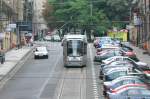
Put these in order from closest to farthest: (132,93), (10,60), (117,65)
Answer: (132,93)
(117,65)
(10,60)

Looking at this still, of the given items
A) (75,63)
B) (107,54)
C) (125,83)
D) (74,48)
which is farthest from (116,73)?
(107,54)

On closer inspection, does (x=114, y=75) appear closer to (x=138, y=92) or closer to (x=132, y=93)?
(x=138, y=92)

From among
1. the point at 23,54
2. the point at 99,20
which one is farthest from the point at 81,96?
the point at 99,20

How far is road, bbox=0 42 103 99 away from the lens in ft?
145

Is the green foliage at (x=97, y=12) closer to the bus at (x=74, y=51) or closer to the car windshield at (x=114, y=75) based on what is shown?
the bus at (x=74, y=51)

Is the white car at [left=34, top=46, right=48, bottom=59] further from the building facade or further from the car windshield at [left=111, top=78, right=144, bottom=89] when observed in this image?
the car windshield at [left=111, top=78, right=144, bottom=89]

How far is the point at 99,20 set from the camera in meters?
122

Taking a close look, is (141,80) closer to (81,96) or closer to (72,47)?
(81,96)

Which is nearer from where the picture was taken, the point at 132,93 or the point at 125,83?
the point at 132,93

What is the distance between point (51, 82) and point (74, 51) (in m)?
10.3

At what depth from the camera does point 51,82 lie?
52.4 m

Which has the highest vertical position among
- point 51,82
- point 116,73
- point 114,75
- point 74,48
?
point 74,48

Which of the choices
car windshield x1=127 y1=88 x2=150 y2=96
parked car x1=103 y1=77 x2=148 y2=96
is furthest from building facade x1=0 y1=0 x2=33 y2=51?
car windshield x1=127 y1=88 x2=150 y2=96

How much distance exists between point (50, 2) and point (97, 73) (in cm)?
7977
